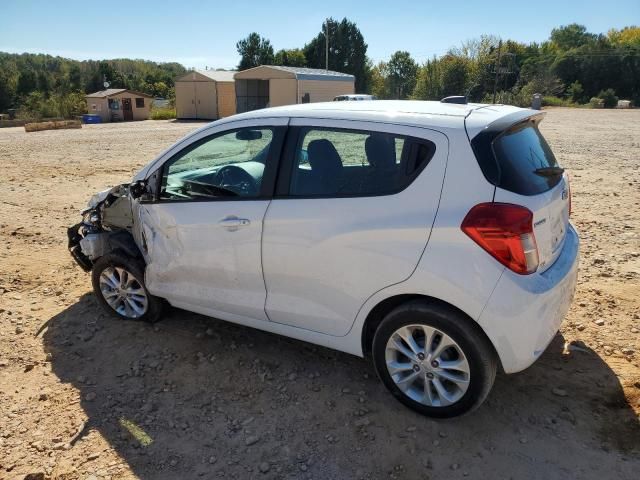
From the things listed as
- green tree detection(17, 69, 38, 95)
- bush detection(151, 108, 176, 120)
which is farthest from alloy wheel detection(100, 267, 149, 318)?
green tree detection(17, 69, 38, 95)

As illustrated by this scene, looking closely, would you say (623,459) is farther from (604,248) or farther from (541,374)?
(604,248)

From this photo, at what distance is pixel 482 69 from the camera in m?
51.4

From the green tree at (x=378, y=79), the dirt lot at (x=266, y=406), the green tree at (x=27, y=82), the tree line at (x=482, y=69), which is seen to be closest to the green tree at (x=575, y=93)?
the tree line at (x=482, y=69)

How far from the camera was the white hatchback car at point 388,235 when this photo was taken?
8.07ft

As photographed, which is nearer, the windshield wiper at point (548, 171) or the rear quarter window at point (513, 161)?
the rear quarter window at point (513, 161)

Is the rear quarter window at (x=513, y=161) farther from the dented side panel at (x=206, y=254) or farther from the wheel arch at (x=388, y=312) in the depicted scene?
the dented side panel at (x=206, y=254)

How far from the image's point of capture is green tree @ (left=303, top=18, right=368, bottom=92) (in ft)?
204

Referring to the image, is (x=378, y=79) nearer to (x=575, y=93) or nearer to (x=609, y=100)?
(x=575, y=93)

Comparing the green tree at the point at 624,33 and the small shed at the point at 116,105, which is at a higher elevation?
the green tree at the point at 624,33

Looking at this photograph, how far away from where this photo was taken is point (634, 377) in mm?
3166

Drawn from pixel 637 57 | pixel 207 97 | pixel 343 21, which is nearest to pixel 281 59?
pixel 343 21

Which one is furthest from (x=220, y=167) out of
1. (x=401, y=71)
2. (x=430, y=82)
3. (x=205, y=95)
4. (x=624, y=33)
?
(x=624, y=33)

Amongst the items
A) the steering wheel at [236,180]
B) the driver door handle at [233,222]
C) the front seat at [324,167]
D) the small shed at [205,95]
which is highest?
the small shed at [205,95]

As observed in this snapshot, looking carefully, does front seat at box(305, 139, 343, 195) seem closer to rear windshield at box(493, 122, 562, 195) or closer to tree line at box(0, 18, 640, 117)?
rear windshield at box(493, 122, 562, 195)
